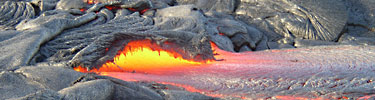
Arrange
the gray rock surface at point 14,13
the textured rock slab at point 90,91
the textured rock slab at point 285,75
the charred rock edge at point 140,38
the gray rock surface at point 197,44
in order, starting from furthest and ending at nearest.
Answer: the gray rock surface at point 14,13 → the charred rock edge at point 140,38 → the textured rock slab at point 285,75 → the gray rock surface at point 197,44 → the textured rock slab at point 90,91

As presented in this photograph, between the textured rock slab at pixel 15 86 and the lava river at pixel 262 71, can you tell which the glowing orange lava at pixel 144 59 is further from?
the textured rock slab at pixel 15 86

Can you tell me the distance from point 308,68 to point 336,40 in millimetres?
2326

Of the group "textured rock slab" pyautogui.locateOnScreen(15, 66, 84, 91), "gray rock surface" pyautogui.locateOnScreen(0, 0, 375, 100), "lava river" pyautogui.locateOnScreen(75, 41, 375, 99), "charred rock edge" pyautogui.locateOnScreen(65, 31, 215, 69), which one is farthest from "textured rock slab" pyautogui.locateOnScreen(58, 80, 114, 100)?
"charred rock edge" pyautogui.locateOnScreen(65, 31, 215, 69)

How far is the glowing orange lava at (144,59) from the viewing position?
2471mm

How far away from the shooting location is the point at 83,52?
2420mm

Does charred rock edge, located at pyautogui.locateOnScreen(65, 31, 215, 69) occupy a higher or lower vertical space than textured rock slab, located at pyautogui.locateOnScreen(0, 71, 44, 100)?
lower

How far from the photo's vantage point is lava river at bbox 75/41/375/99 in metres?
1.89

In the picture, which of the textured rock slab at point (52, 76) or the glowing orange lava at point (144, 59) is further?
the glowing orange lava at point (144, 59)

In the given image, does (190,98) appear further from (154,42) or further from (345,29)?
(345,29)

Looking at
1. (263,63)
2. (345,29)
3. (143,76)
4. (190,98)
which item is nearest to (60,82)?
(190,98)

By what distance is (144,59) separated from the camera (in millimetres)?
2625

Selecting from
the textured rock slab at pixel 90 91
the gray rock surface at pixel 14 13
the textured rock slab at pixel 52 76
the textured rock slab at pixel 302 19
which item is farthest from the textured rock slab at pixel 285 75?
the gray rock surface at pixel 14 13

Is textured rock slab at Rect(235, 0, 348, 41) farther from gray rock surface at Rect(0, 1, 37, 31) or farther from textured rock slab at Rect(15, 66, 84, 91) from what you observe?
textured rock slab at Rect(15, 66, 84, 91)

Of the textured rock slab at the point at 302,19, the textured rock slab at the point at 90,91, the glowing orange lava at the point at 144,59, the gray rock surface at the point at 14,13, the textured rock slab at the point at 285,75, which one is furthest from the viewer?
the textured rock slab at the point at 302,19
